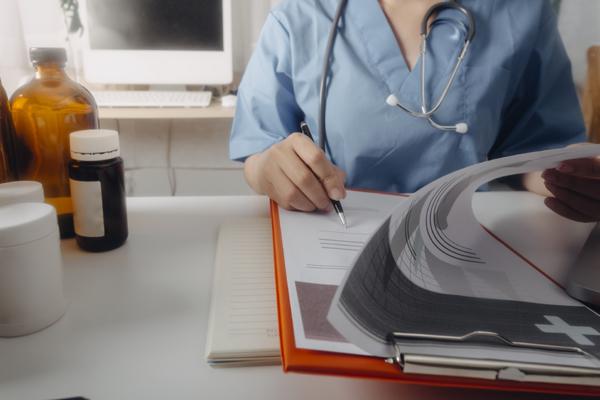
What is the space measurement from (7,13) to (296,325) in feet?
5.82

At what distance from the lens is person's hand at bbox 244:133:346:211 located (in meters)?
0.45

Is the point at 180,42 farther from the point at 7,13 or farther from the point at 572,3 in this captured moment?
the point at 572,3

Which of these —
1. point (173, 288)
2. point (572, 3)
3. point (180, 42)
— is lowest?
point (173, 288)

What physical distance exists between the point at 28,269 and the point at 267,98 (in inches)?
18.9

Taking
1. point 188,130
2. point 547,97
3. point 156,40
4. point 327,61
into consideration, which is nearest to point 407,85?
point 327,61

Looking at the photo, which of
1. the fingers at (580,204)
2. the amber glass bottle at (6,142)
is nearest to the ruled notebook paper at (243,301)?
the amber glass bottle at (6,142)

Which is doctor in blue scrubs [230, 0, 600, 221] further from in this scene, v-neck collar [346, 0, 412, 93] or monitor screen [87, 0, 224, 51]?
→ monitor screen [87, 0, 224, 51]

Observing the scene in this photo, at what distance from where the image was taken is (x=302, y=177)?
0.46 meters

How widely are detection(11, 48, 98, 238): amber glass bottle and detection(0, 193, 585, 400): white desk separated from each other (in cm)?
6

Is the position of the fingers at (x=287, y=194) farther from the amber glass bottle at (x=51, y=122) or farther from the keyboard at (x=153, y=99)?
the keyboard at (x=153, y=99)

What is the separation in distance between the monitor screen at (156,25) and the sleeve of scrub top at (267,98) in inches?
34.0

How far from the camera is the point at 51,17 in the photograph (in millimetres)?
1617

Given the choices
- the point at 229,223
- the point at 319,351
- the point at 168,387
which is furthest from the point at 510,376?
the point at 229,223

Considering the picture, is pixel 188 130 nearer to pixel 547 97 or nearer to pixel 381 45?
pixel 381 45
